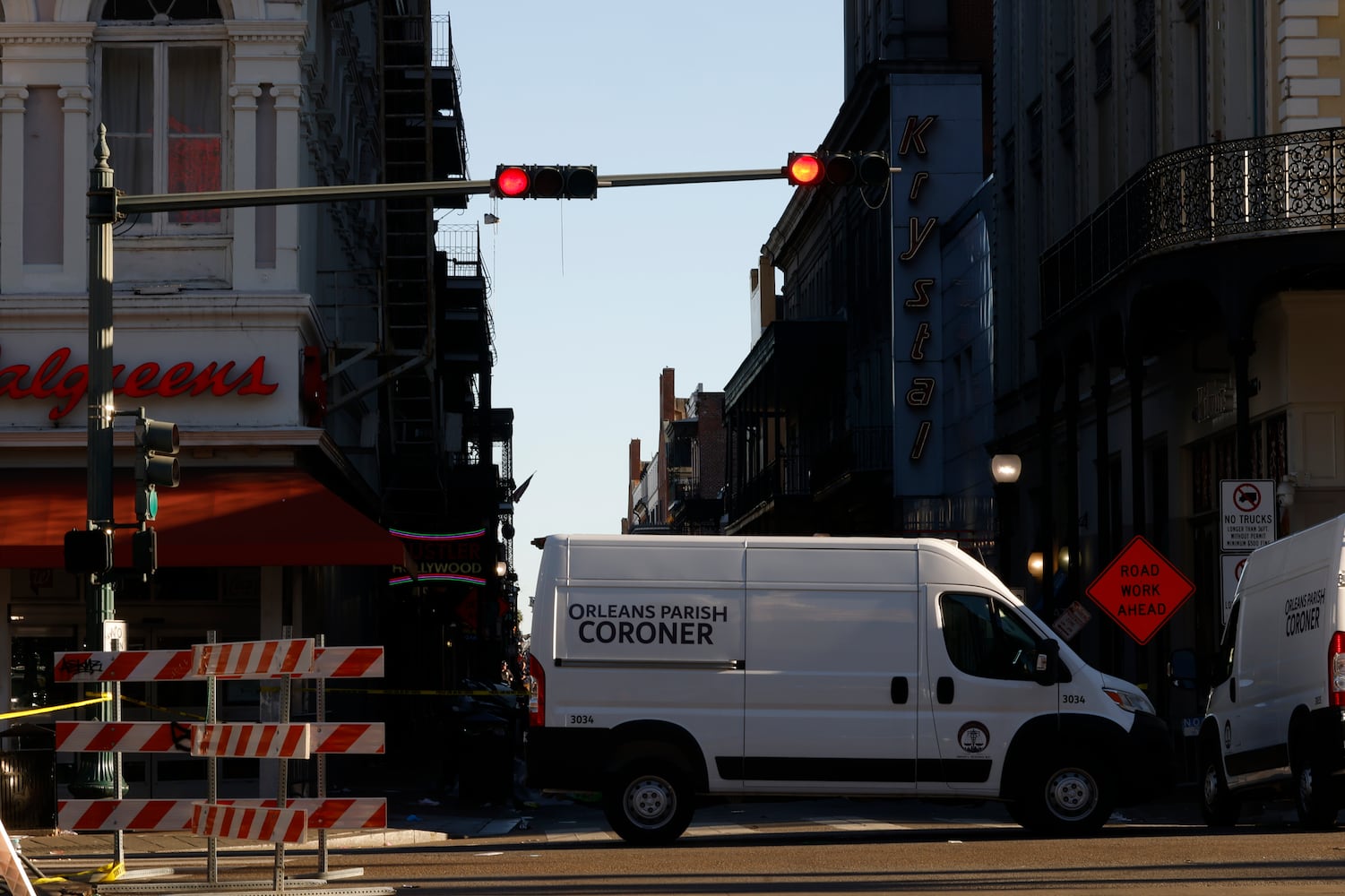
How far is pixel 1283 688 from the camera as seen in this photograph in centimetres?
1619

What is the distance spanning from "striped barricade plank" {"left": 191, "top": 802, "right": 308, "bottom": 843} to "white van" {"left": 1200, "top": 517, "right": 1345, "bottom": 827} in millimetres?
7504

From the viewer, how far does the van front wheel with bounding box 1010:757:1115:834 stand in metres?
16.3

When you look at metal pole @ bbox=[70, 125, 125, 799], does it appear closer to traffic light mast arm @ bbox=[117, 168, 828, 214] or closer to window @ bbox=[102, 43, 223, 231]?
traffic light mast arm @ bbox=[117, 168, 828, 214]

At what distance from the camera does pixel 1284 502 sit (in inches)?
897

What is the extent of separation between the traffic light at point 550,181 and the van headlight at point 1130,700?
5956 mm

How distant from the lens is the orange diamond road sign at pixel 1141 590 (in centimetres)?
2159

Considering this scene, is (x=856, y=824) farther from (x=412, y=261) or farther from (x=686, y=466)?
(x=686, y=466)

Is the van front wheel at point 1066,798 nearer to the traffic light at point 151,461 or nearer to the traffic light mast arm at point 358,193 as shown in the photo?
the traffic light mast arm at point 358,193

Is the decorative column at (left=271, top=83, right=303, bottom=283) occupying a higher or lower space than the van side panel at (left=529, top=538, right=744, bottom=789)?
higher

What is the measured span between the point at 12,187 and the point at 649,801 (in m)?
11.8

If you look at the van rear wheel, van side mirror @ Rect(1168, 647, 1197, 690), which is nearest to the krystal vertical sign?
van side mirror @ Rect(1168, 647, 1197, 690)

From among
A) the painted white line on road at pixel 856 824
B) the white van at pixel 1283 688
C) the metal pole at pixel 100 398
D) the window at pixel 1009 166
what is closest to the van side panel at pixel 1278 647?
the white van at pixel 1283 688

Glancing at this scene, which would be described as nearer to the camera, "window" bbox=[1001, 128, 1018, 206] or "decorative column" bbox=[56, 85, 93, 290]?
"decorative column" bbox=[56, 85, 93, 290]

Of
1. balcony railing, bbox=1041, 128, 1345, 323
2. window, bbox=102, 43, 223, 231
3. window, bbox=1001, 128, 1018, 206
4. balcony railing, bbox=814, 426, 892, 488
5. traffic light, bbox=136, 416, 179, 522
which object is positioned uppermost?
window, bbox=1001, 128, 1018, 206
